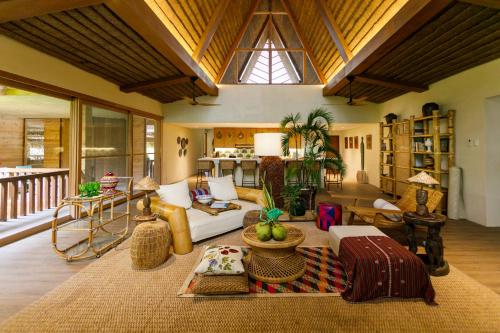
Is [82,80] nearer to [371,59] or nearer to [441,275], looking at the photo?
[371,59]

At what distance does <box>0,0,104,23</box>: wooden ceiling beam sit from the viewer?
2371mm

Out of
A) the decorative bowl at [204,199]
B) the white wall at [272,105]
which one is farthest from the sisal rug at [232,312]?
the white wall at [272,105]

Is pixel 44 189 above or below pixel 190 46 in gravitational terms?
below

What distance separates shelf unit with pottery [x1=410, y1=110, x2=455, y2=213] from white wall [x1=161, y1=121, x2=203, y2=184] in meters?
6.78

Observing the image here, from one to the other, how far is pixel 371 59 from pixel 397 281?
3681mm

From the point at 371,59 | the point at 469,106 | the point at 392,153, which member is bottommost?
the point at 392,153

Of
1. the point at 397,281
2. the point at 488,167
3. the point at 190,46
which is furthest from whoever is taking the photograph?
the point at 190,46

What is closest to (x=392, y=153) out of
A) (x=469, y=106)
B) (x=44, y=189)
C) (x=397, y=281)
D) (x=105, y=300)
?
(x=469, y=106)

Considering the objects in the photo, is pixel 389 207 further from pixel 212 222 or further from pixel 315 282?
pixel 212 222

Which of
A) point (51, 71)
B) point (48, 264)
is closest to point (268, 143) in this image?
point (48, 264)

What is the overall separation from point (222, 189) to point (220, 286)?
2.06 meters

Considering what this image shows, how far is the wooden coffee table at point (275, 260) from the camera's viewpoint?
2170 mm

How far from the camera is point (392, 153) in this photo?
6.38 metres

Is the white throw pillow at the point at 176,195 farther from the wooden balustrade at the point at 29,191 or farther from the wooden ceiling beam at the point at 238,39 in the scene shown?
the wooden ceiling beam at the point at 238,39
